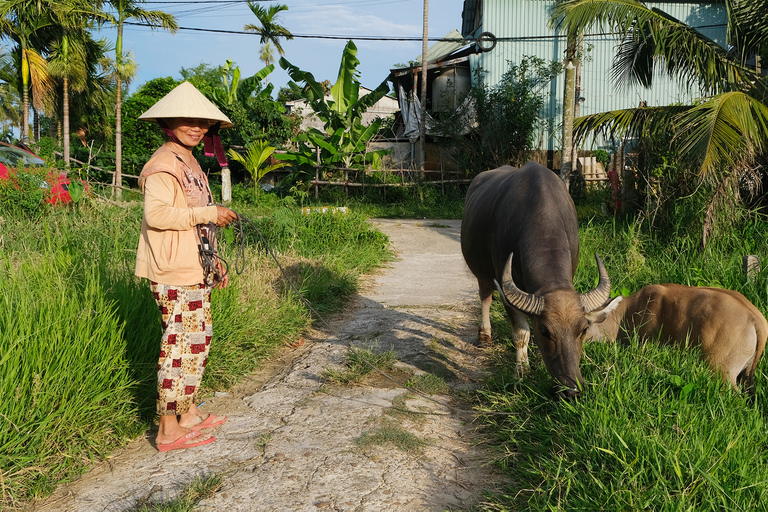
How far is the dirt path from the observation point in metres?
2.79

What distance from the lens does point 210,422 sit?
358cm

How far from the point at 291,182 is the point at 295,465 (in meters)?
14.2

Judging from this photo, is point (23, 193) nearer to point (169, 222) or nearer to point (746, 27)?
point (169, 222)

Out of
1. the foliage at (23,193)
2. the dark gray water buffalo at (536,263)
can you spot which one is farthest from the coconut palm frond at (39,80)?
the dark gray water buffalo at (536,263)

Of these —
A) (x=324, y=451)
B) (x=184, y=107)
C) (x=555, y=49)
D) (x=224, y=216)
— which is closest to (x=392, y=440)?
(x=324, y=451)

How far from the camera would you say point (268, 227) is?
840cm

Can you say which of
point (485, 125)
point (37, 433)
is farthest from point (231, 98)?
point (37, 433)

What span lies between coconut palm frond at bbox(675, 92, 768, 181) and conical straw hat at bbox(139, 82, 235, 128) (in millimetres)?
5540

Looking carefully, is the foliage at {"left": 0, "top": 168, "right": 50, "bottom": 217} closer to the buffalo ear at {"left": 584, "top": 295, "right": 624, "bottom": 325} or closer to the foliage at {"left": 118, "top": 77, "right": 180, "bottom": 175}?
the buffalo ear at {"left": 584, "top": 295, "right": 624, "bottom": 325}

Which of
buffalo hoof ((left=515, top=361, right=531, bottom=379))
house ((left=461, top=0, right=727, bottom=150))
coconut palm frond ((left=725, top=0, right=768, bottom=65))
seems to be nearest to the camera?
buffalo hoof ((left=515, top=361, right=531, bottom=379))

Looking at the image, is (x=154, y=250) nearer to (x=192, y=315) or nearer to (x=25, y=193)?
(x=192, y=315)

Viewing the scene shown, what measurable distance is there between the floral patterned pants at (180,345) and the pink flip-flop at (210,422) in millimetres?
198

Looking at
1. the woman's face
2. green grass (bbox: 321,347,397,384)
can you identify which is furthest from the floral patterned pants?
green grass (bbox: 321,347,397,384)

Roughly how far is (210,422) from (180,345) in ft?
1.94
